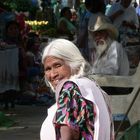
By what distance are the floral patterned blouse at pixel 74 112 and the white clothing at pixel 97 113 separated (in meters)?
0.02

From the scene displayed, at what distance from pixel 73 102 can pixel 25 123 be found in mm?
7173

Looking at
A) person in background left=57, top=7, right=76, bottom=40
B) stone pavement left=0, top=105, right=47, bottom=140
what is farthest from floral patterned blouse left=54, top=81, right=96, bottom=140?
person in background left=57, top=7, right=76, bottom=40

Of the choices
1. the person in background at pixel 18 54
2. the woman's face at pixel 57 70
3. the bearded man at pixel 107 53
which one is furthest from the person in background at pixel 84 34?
the woman's face at pixel 57 70

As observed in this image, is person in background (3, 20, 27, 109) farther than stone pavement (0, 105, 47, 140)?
Yes

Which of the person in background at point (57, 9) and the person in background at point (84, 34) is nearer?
the person in background at point (84, 34)

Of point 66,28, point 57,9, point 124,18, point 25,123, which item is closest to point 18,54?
point 124,18

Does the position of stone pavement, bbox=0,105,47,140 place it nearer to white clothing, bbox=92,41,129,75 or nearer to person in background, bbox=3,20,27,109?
person in background, bbox=3,20,27,109

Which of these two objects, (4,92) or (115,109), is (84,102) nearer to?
(115,109)

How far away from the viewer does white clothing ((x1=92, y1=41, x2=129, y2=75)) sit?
793 cm

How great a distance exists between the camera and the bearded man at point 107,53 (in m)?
7.94

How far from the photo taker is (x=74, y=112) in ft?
11.7

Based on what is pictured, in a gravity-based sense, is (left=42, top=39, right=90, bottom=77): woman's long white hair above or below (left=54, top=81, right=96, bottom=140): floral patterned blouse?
above

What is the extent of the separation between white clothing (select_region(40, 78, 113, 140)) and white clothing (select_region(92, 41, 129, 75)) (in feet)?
13.8

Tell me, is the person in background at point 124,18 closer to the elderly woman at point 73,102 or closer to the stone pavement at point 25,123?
the stone pavement at point 25,123
